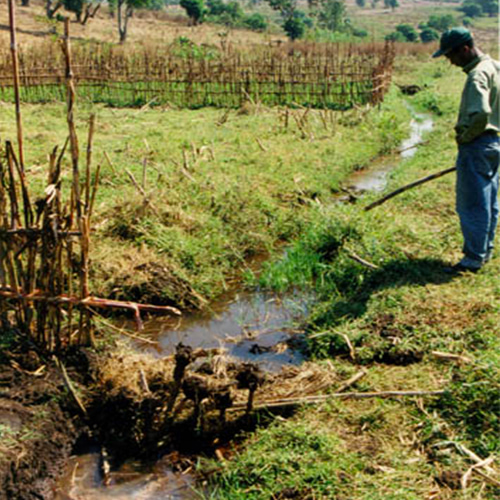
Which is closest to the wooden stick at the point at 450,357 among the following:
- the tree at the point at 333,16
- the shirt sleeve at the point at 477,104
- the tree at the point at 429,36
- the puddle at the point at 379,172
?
the shirt sleeve at the point at 477,104

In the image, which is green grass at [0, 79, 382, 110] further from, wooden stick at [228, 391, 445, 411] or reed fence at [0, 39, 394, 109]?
wooden stick at [228, 391, 445, 411]

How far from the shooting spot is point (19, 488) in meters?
3.34

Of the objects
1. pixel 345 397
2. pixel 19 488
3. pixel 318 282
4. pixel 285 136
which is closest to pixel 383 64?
pixel 285 136

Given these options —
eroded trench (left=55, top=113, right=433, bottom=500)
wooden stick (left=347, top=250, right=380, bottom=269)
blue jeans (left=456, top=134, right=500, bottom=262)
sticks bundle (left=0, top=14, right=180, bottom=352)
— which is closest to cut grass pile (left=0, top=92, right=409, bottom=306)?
eroded trench (left=55, top=113, right=433, bottom=500)

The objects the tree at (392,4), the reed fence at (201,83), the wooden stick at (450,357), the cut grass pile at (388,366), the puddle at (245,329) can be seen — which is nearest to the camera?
the cut grass pile at (388,366)

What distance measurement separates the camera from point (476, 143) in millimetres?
5129

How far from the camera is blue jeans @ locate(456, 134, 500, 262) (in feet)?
16.8

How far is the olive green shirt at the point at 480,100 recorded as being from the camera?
16.2ft

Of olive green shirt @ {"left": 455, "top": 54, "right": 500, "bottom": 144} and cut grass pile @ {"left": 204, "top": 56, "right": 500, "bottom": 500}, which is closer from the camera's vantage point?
cut grass pile @ {"left": 204, "top": 56, "right": 500, "bottom": 500}

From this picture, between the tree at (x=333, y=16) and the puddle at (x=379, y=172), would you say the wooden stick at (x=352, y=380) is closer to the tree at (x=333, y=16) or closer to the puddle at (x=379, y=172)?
the puddle at (x=379, y=172)

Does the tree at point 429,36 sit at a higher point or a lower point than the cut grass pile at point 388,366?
higher

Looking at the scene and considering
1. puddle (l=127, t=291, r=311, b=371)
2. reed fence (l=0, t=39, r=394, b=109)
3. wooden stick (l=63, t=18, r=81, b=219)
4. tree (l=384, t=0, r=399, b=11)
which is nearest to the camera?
wooden stick (l=63, t=18, r=81, b=219)

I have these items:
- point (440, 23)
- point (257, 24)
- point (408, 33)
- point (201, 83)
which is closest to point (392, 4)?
point (440, 23)

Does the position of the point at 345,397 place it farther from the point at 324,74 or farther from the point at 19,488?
the point at 324,74
